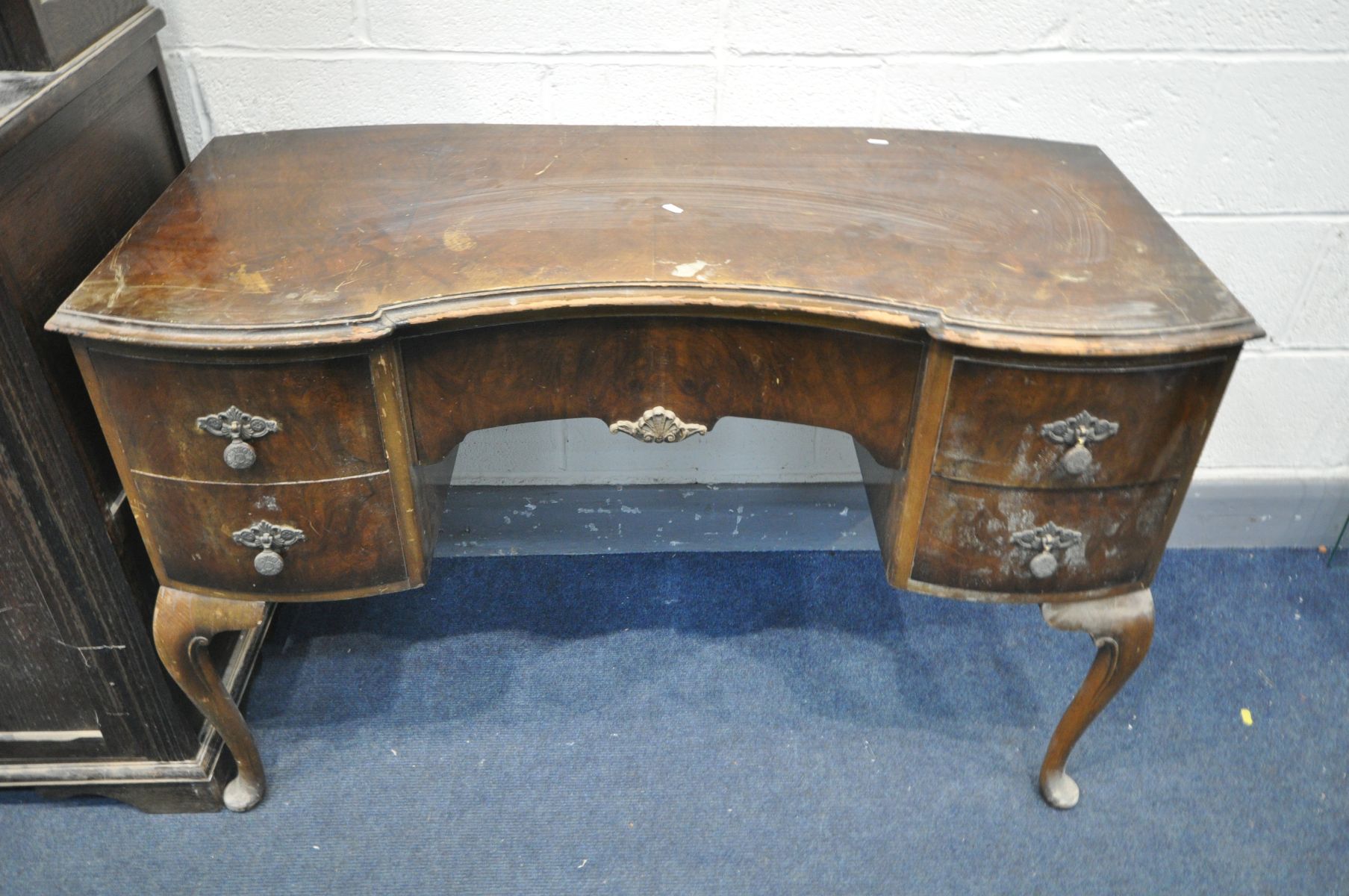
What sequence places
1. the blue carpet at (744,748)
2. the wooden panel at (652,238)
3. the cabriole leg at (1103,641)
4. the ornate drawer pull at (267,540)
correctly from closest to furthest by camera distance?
the wooden panel at (652,238) → the ornate drawer pull at (267,540) → the cabriole leg at (1103,641) → the blue carpet at (744,748)

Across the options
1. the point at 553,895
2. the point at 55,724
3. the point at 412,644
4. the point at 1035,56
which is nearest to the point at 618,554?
the point at 412,644

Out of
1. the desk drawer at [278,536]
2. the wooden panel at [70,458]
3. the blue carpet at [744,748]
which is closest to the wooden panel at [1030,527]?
the blue carpet at [744,748]

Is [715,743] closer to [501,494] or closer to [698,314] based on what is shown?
[501,494]

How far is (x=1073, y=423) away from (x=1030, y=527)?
5.5 inches

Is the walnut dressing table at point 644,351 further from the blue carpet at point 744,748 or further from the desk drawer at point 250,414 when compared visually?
the blue carpet at point 744,748

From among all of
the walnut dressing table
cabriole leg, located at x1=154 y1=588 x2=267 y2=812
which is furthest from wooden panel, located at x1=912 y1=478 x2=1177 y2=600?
cabriole leg, located at x1=154 y1=588 x2=267 y2=812

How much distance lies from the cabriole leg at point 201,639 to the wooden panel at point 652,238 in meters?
0.36

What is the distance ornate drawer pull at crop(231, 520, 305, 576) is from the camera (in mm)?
1111

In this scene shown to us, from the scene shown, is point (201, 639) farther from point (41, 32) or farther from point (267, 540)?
point (41, 32)

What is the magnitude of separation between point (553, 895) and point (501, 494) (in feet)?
2.26

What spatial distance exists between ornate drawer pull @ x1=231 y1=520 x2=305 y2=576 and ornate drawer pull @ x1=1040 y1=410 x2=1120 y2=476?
80 centimetres

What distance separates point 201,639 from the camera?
1205 millimetres

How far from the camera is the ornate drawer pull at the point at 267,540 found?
111 cm

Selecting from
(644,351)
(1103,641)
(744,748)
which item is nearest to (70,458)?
(644,351)
